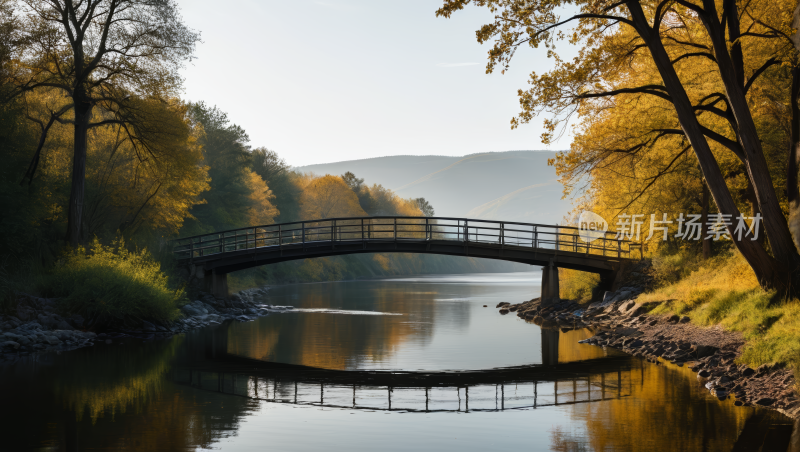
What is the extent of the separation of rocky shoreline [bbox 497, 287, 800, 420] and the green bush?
14.3 metres

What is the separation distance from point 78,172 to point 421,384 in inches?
652

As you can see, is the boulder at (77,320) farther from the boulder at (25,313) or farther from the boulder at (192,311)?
the boulder at (192,311)

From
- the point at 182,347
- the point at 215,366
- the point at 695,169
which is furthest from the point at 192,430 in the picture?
the point at 695,169

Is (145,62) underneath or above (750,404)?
above

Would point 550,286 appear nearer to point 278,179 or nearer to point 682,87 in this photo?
point 682,87

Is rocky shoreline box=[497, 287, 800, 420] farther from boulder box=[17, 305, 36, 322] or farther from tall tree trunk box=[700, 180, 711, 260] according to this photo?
boulder box=[17, 305, 36, 322]

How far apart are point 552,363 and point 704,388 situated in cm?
458

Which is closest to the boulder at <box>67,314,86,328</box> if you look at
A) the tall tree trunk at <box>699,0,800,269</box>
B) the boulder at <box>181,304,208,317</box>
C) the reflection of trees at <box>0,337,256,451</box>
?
the reflection of trees at <box>0,337,256,451</box>

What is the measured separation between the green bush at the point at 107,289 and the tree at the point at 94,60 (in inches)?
80.3

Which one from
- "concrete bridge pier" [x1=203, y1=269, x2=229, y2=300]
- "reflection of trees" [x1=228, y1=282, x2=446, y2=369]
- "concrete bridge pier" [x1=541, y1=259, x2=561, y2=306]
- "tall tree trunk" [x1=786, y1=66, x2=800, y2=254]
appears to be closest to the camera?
"tall tree trunk" [x1=786, y1=66, x2=800, y2=254]

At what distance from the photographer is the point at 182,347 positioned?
20469 mm

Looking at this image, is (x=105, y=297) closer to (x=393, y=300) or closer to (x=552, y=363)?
(x=552, y=363)

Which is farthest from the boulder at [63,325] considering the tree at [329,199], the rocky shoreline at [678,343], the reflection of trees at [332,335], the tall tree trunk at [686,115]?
the tree at [329,199]

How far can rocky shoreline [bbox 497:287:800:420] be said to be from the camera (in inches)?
474
